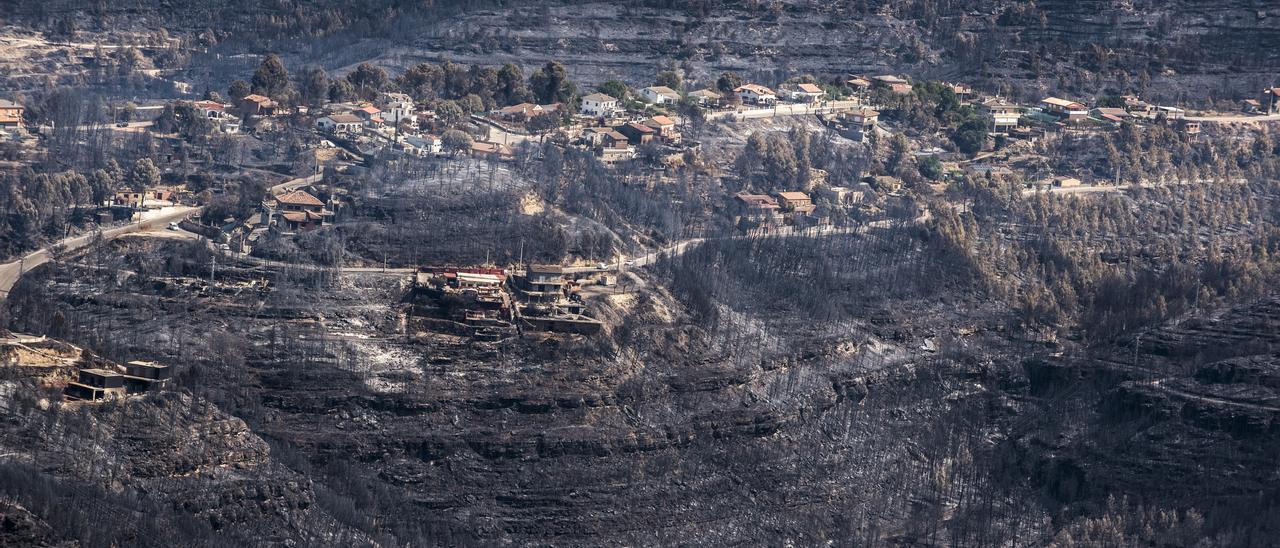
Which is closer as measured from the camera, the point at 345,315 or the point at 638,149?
the point at 345,315

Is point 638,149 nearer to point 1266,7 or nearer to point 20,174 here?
point 20,174

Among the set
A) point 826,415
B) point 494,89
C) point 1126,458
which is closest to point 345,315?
point 826,415

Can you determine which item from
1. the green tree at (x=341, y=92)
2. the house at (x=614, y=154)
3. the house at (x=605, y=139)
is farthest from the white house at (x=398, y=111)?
the house at (x=614, y=154)

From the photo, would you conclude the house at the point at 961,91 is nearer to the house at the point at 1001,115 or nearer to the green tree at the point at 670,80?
the house at the point at 1001,115

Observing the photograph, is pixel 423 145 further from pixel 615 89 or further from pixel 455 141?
pixel 615 89

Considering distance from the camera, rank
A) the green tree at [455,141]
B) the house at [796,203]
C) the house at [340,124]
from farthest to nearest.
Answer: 1. the house at [340,124]
2. the house at [796,203]
3. the green tree at [455,141]

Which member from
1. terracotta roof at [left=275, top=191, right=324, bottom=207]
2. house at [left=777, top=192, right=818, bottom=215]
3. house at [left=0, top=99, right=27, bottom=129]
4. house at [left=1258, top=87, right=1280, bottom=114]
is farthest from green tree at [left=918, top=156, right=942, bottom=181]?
house at [left=0, top=99, right=27, bottom=129]

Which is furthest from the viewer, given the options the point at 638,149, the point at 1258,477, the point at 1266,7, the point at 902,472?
the point at 1266,7
